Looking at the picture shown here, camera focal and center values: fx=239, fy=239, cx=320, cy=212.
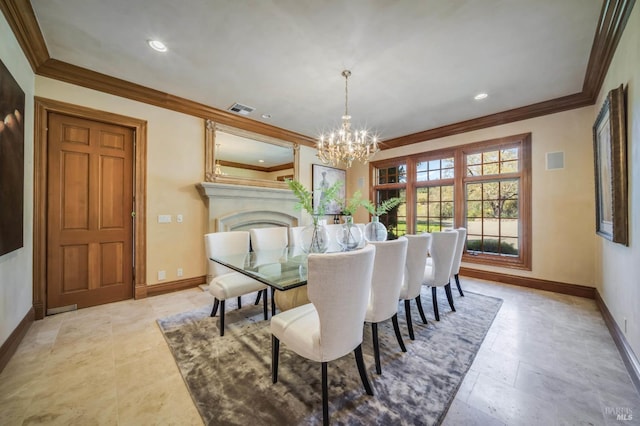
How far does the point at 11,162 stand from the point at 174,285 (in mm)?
2109

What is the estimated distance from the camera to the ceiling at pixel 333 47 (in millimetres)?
1889

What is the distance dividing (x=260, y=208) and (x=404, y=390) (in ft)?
11.0

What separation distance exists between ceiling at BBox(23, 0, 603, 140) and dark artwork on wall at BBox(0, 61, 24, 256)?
722 mm

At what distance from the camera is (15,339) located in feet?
6.41

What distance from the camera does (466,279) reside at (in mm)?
4082

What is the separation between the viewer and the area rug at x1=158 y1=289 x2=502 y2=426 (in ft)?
4.44

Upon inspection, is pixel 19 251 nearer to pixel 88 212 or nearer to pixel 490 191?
pixel 88 212

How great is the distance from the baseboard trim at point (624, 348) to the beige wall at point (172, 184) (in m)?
4.40

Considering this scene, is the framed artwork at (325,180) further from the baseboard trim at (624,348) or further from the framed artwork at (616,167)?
the baseboard trim at (624,348)

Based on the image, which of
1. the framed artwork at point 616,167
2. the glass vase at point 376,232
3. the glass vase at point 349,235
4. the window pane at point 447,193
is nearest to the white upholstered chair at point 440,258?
the glass vase at point 376,232

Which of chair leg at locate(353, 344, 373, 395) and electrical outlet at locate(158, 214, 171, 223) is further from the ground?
electrical outlet at locate(158, 214, 171, 223)

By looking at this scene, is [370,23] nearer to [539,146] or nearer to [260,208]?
[260,208]

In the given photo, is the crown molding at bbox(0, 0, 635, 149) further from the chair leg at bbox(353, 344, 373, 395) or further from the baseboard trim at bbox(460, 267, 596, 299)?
the chair leg at bbox(353, 344, 373, 395)

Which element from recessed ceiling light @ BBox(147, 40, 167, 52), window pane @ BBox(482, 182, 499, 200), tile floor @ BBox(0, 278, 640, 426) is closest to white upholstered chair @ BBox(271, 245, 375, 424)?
tile floor @ BBox(0, 278, 640, 426)
